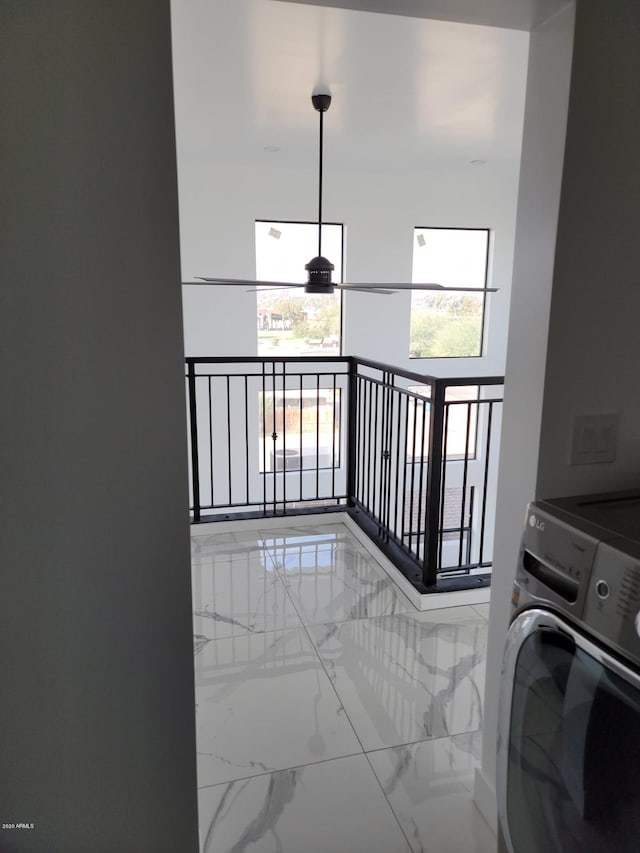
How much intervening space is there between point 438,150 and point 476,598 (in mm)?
4062

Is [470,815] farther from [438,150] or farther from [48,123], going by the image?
[438,150]

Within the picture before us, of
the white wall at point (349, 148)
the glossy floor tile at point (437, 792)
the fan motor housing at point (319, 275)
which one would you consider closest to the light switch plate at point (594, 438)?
the glossy floor tile at point (437, 792)

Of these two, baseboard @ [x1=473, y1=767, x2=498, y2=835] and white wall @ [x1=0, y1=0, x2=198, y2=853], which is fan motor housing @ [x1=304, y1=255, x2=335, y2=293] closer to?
white wall @ [x1=0, y1=0, x2=198, y2=853]

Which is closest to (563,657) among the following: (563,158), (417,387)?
(563,158)

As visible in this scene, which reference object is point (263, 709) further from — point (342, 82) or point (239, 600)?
point (342, 82)

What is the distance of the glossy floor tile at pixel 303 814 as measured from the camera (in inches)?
62.1

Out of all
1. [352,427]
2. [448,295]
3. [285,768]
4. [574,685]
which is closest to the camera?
[574,685]

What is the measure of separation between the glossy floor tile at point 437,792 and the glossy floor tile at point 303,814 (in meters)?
0.05

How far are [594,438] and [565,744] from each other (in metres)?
0.73

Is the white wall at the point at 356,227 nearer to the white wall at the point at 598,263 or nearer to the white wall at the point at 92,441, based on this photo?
the white wall at the point at 598,263

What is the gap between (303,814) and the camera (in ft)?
5.46

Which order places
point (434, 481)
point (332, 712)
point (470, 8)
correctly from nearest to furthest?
point (470, 8) → point (332, 712) → point (434, 481)

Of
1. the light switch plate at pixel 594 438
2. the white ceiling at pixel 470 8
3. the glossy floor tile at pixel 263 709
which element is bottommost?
the glossy floor tile at pixel 263 709

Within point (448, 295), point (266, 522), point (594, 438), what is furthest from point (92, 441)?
point (448, 295)
